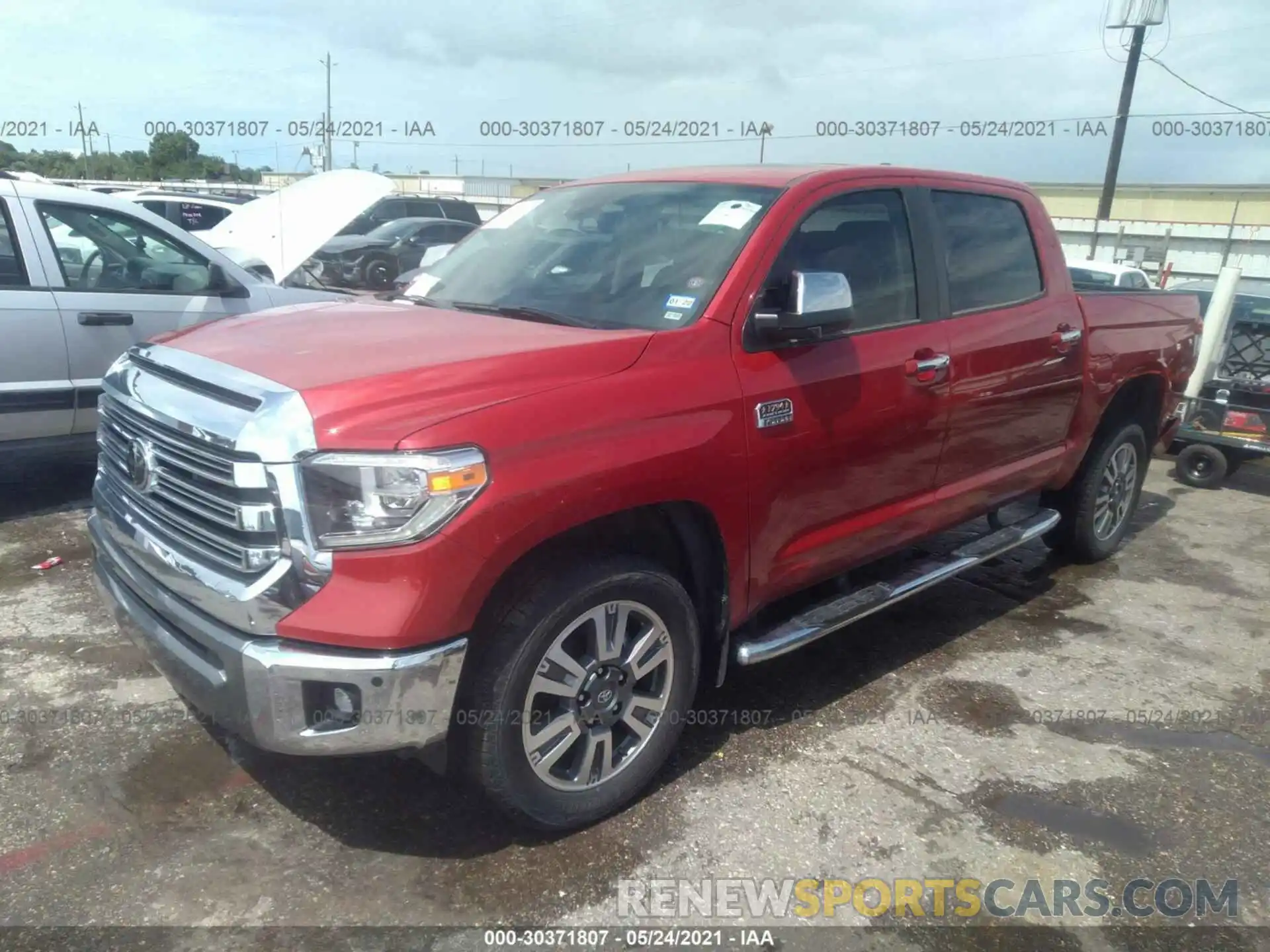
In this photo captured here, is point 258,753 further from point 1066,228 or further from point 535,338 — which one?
point 1066,228

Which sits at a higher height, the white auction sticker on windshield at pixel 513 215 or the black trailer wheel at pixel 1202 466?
the white auction sticker on windshield at pixel 513 215

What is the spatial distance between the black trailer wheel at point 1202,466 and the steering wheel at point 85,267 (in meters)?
7.84

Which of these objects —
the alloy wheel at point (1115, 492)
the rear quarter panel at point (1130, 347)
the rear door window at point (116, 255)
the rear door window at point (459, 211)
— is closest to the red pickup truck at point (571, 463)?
the rear quarter panel at point (1130, 347)

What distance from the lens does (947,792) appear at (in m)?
3.33

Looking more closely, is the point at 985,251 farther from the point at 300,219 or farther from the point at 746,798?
the point at 300,219

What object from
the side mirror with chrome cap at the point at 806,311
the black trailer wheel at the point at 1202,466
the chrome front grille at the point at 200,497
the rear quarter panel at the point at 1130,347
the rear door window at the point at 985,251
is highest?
the rear door window at the point at 985,251

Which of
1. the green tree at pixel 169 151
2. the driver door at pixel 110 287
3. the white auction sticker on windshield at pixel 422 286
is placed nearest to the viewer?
the white auction sticker on windshield at pixel 422 286

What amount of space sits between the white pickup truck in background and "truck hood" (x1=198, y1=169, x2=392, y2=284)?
1.19 meters

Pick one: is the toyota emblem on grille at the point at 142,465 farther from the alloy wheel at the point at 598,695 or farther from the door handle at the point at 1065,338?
the door handle at the point at 1065,338

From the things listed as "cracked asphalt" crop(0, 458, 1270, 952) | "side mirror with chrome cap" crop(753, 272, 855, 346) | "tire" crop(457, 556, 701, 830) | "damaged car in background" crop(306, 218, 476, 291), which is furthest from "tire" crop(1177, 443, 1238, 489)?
"damaged car in background" crop(306, 218, 476, 291)

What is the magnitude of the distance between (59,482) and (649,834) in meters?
4.98

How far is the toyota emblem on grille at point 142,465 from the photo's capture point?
2809 mm

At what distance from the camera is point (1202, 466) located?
7805 millimetres

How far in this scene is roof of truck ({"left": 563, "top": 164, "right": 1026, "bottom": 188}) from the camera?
3.64m
